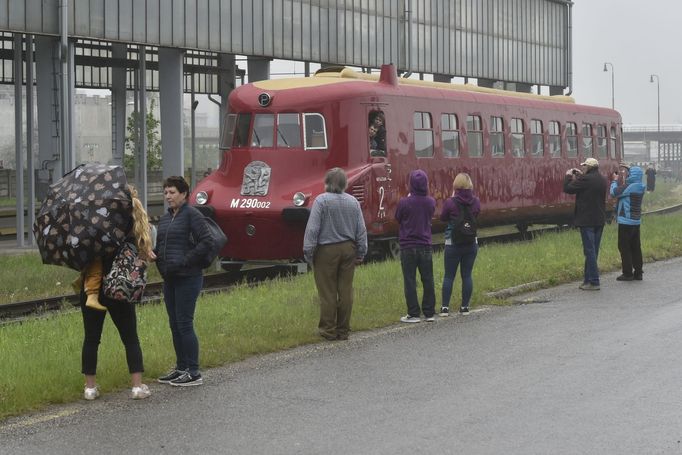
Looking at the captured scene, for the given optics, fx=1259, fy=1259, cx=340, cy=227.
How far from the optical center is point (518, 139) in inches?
1033

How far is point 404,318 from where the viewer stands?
1379 cm

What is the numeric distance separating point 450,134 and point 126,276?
47.9 feet

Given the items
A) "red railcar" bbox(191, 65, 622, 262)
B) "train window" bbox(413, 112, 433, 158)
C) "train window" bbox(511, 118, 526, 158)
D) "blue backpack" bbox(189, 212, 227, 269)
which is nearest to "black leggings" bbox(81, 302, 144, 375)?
"blue backpack" bbox(189, 212, 227, 269)

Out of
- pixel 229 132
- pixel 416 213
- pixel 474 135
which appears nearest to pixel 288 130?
pixel 229 132

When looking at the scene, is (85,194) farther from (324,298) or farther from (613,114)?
(613,114)

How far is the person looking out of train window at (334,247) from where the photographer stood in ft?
40.3

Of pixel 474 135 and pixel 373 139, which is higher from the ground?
pixel 474 135

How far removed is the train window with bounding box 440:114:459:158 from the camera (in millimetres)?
Answer: 22859

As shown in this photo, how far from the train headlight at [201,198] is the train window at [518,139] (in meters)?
8.31

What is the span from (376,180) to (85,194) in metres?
11.4

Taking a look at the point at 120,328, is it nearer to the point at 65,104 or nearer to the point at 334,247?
the point at 334,247

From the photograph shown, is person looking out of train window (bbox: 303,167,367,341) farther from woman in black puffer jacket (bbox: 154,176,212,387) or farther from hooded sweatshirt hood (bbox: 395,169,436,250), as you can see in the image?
woman in black puffer jacket (bbox: 154,176,212,387)

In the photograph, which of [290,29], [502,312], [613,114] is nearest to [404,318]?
[502,312]

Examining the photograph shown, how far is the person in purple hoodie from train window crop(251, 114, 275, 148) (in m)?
6.42
